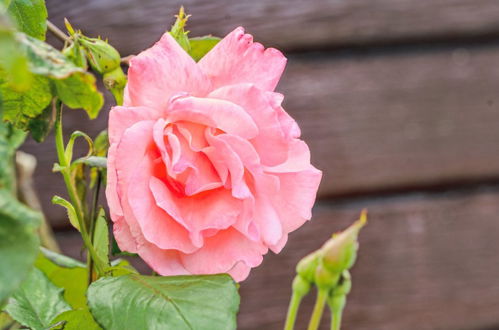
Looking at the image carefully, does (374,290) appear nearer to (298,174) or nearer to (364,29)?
(364,29)

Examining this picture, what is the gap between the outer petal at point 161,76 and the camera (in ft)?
0.81

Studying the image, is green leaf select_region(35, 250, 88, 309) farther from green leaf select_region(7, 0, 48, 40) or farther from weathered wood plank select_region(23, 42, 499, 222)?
weathered wood plank select_region(23, 42, 499, 222)

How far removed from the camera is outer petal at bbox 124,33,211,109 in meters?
0.25

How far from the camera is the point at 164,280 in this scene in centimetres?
26

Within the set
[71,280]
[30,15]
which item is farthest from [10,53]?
[71,280]

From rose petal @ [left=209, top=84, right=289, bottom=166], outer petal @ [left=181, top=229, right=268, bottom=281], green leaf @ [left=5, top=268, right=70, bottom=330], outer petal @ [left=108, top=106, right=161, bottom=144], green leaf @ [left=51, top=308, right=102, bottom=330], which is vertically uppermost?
outer petal @ [left=108, top=106, right=161, bottom=144]

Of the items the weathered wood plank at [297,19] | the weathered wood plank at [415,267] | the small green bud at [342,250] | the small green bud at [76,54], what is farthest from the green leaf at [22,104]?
the weathered wood plank at [415,267]

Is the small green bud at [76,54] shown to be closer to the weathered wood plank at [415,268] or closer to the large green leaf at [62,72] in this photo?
the large green leaf at [62,72]

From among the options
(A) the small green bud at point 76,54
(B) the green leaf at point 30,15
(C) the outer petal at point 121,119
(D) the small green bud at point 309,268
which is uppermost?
(B) the green leaf at point 30,15

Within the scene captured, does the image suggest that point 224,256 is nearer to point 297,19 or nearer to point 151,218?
point 151,218

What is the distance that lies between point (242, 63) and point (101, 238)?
3.6 inches

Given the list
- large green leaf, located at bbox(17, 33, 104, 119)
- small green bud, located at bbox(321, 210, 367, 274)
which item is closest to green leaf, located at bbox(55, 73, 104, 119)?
large green leaf, located at bbox(17, 33, 104, 119)

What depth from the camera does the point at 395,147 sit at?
0.83 m

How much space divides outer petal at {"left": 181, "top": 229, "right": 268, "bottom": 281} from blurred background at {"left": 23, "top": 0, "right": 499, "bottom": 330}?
1.70 ft
